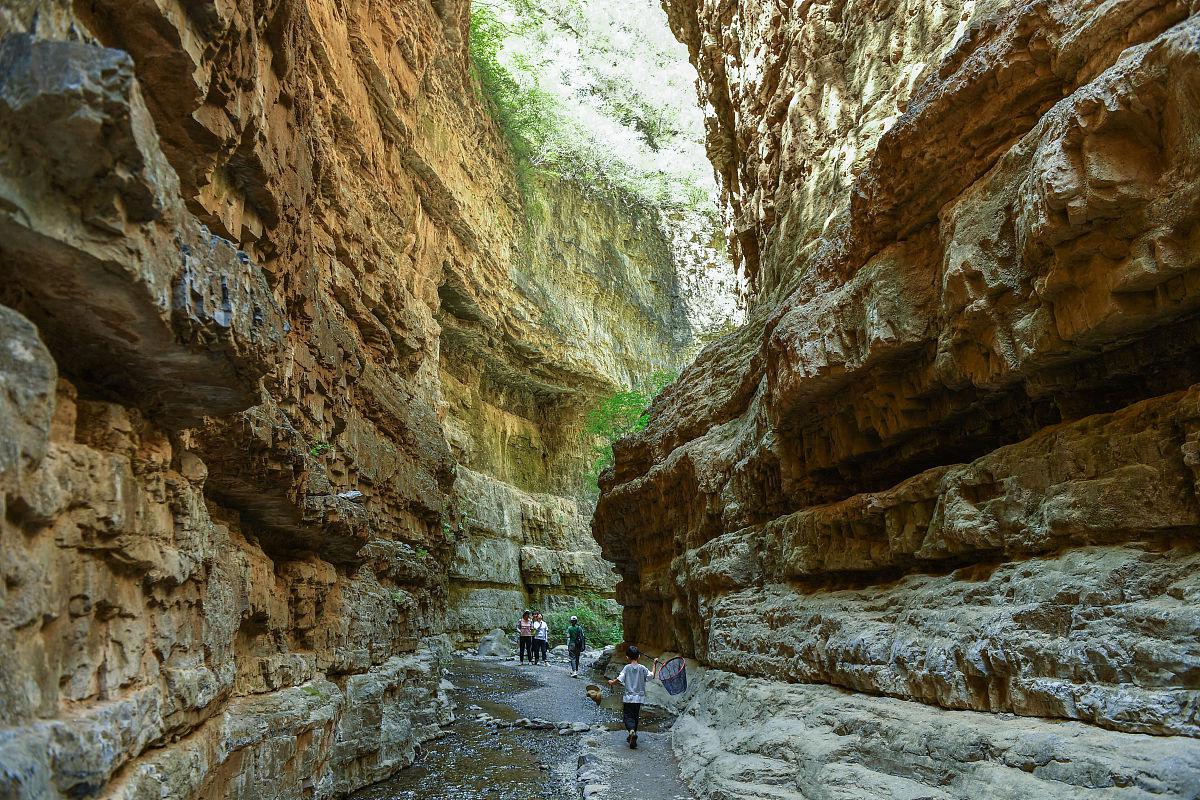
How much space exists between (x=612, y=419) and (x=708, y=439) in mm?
21775

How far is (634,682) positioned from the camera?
34.4 feet

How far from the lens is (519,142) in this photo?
1344 inches

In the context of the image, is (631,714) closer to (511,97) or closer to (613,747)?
(613,747)

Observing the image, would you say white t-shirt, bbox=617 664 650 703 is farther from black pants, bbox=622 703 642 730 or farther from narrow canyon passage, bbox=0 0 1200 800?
narrow canyon passage, bbox=0 0 1200 800

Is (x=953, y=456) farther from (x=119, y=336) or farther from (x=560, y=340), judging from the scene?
(x=560, y=340)

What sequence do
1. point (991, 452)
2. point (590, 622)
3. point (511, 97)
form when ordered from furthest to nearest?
1. point (511, 97)
2. point (590, 622)
3. point (991, 452)

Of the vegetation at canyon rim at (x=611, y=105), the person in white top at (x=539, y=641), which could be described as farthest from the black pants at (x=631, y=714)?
the vegetation at canyon rim at (x=611, y=105)

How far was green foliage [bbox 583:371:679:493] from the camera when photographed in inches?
1324

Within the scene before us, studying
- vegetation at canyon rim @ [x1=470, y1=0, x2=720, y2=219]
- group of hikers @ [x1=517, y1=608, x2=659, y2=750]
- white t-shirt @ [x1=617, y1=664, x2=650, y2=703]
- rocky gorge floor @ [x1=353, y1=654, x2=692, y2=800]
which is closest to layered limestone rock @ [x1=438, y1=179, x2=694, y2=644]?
vegetation at canyon rim @ [x1=470, y1=0, x2=720, y2=219]

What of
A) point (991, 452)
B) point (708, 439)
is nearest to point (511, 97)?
point (708, 439)

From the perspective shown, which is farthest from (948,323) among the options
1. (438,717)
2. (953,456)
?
(438,717)

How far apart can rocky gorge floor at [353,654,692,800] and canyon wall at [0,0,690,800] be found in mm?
713

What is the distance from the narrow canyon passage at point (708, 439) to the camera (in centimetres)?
290

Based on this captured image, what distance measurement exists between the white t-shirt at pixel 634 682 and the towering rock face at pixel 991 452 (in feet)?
2.81
